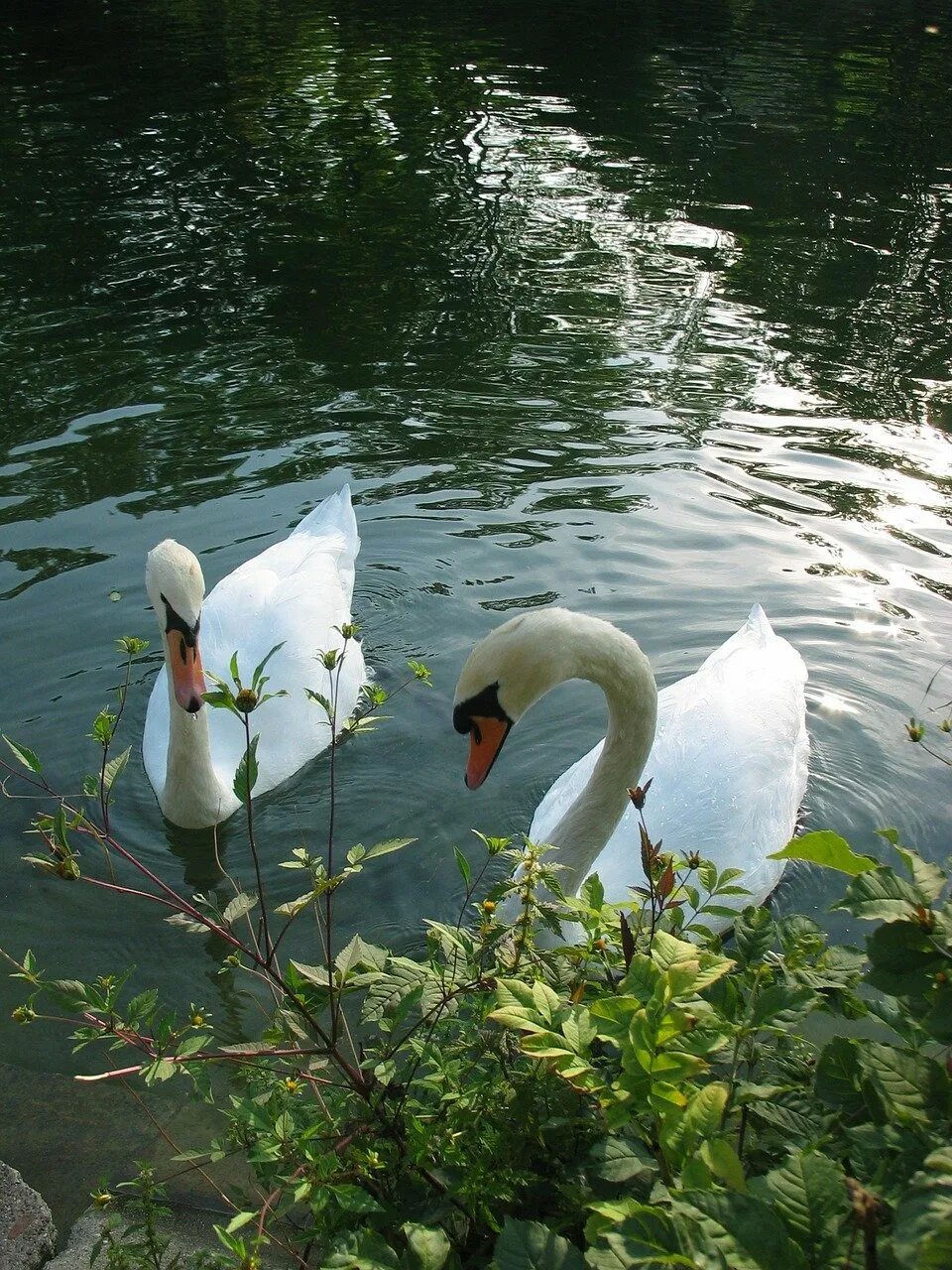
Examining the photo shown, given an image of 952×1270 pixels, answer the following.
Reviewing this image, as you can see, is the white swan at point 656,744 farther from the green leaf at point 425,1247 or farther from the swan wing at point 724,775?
the green leaf at point 425,1247

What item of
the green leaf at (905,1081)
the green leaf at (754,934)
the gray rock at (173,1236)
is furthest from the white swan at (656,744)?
the green leaf at (905,1081)

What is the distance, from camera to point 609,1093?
5.65 ft

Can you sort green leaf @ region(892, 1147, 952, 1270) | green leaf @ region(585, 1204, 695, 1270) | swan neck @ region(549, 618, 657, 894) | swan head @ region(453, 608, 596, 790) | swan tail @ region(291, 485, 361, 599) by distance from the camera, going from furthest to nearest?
1. swan tail @ region(291, 485, 361, 599)
2. swan neck @ region(549, 618, 657, 894)
3. swan head @ region(453, 608, 596, 790)
4. green leaf @ region(585, 1204, 695, 1270)
5. green leaf @ region(892, 1147, 952, 1270)

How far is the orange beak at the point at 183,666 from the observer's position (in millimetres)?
4664

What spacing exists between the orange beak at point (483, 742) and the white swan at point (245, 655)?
120 cm

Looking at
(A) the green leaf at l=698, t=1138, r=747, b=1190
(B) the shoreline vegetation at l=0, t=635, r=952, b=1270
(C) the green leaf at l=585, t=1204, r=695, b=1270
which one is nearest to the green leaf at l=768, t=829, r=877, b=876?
(B) the shoreline vegetation at l=0, t=635, r=952, b=1270

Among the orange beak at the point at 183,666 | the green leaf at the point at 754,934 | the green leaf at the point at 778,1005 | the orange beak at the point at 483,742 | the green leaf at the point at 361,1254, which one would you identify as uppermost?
the green leaf at the point at 778,1005

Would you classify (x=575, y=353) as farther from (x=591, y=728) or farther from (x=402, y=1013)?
(x=402, y=1013)

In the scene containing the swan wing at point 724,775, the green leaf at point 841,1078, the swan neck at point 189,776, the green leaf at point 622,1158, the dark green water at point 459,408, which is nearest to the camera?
the green leaf at point 622,1158

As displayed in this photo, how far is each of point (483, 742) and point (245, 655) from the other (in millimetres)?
2090

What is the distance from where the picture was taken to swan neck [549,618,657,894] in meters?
3.66

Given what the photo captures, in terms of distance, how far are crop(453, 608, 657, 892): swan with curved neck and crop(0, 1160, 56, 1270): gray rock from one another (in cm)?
157

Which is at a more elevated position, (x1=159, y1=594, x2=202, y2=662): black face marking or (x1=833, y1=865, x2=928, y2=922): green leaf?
(x1=833, y1=865, x2=928, y2=922): green leaf

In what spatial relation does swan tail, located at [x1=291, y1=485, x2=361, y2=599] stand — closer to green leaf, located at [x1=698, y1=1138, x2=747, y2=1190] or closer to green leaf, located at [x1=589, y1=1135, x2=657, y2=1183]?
green leaf, located at [x1=589, y1=1135, x2=657, y2=1183]
